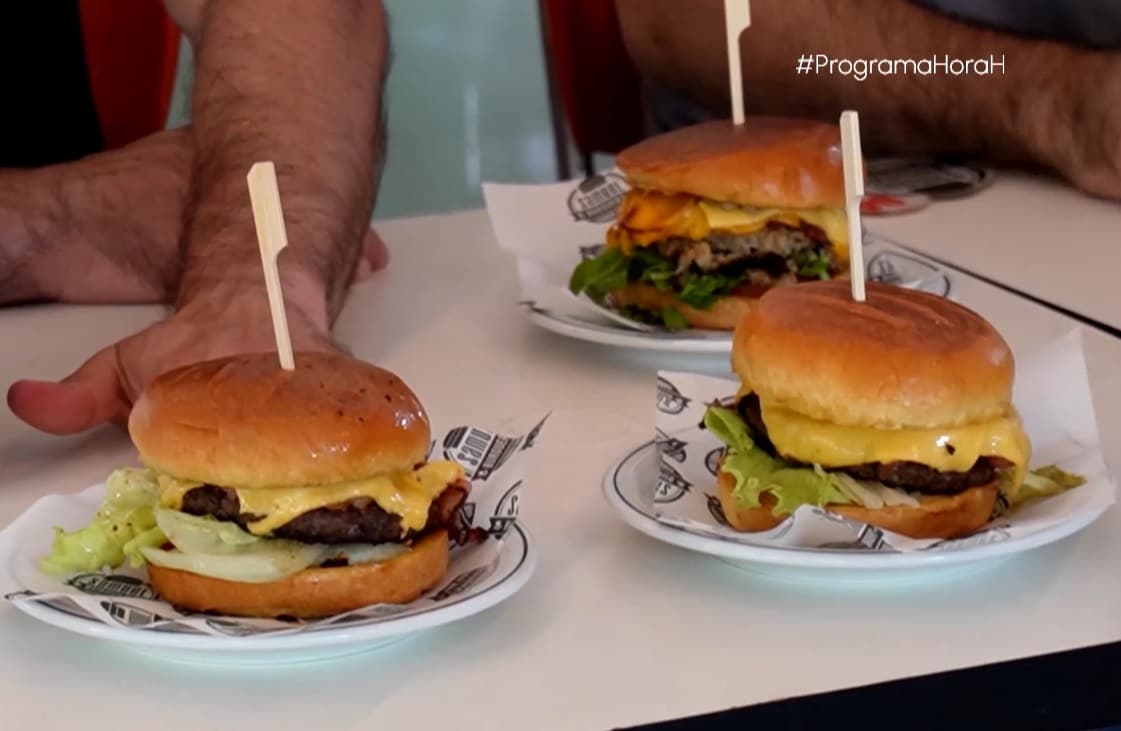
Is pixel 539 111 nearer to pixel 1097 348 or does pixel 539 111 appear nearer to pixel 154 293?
pixel 154 293

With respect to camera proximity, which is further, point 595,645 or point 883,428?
point 883,428

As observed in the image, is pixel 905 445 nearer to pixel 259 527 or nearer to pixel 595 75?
pixel 259 527

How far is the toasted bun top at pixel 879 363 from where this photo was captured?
984 millimetres

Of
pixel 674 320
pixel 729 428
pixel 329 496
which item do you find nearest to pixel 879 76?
pixel 674 320

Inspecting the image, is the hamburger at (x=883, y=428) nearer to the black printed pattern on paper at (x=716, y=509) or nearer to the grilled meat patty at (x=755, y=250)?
the black printed pattern on paper at (x=716, y=509)

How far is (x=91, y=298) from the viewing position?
1694mm

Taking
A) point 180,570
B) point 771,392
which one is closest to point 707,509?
point 771,392

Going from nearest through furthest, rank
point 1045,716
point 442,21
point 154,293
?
point 1045,716 → point 154,293 → point 442,21

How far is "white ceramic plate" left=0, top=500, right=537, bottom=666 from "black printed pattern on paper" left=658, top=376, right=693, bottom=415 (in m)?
0.26

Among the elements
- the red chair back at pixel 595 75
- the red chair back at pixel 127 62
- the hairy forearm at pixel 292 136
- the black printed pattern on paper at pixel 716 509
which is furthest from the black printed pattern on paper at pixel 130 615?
the red chair back at pixel 595 75

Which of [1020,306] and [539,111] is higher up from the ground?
[1020,306]

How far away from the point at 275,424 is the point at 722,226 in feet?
2.36

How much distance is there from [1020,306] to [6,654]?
103 centimetres

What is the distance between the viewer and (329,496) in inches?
35.8
